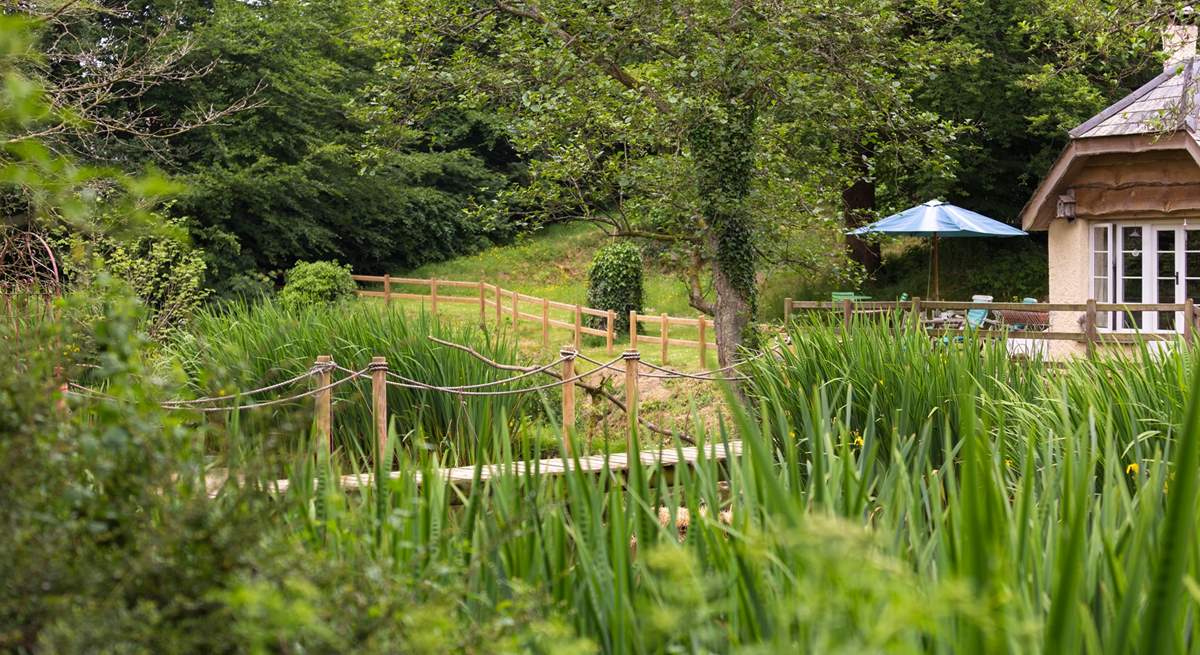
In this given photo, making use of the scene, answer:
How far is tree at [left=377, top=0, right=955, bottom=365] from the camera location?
1173 centimetres

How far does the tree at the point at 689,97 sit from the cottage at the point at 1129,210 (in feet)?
9.72

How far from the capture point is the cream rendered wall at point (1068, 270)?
15758 mm

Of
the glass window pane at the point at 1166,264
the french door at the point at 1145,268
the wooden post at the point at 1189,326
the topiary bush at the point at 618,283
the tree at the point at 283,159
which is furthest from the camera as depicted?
the tree at the point at 283,159

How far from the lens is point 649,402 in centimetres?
1358

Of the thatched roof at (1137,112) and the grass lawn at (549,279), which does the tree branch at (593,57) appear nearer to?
the thatched roof at (1137,112)

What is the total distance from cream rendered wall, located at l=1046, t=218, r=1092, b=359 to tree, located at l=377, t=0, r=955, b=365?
12.0 feet

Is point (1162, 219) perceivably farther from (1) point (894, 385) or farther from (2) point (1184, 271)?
(1) point (894, 385)

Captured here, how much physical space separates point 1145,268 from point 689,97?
7212 mm

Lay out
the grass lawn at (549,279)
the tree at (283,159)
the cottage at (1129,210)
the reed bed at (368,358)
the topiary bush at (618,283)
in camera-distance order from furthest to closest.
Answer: the tree at (283,159) < the grass lawn at (549,279) < the topiary bush at (618,283) < the cottage at (1129,210) < the reed bed at (368,358)

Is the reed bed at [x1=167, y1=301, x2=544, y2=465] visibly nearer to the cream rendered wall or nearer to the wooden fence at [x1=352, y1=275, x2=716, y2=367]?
the wooden fence at [x1=352, y1=275, x2=716, y2=367]

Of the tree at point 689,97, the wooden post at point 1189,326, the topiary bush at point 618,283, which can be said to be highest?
the tree at point 689,97

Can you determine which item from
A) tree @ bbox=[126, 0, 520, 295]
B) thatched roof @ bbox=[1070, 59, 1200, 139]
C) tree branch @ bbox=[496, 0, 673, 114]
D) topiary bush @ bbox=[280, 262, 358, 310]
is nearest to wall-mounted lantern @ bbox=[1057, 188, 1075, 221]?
thatched roof @ bbox=[1070, 59, 1200, 139]

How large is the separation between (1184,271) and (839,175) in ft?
16.6

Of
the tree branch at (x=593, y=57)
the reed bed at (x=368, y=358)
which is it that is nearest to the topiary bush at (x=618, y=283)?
the tree branch at (x=593, y=57)
